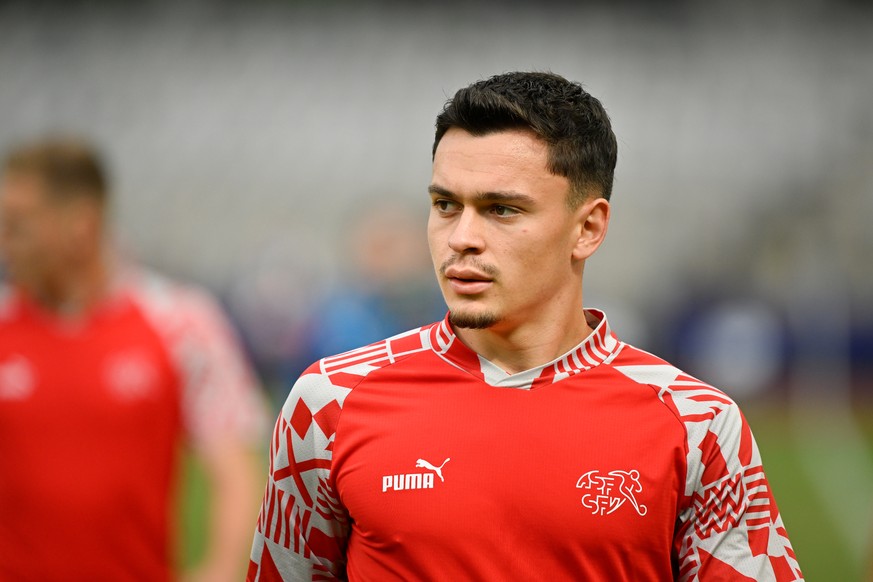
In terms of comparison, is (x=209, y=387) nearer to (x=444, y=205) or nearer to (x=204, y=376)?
(x=204, y=376)

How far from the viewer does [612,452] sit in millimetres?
2711

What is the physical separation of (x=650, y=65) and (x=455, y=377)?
20335 millimetres

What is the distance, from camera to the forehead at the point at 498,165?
273 cm

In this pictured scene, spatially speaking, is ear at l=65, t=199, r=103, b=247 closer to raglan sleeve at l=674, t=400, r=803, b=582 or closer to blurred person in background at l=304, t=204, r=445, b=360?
raglan sleeve at l=674, t=400, r=803, b=582

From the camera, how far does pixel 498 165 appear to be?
8.99 ft

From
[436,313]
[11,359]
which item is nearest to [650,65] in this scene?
[436,313]

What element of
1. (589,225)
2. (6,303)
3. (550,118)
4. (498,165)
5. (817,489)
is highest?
(550,118)

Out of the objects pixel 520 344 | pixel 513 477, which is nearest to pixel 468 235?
pixel 520 344

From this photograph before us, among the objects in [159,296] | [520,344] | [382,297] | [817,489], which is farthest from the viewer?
[817,489]

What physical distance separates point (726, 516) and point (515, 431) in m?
0.50

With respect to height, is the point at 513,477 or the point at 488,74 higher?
the point at 513,477

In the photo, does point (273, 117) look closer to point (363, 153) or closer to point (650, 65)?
point (363, 153)

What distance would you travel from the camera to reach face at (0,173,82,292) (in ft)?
14.5

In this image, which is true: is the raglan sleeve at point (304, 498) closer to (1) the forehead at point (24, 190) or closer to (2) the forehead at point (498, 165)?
(2) the forehead at point (498, 165)
